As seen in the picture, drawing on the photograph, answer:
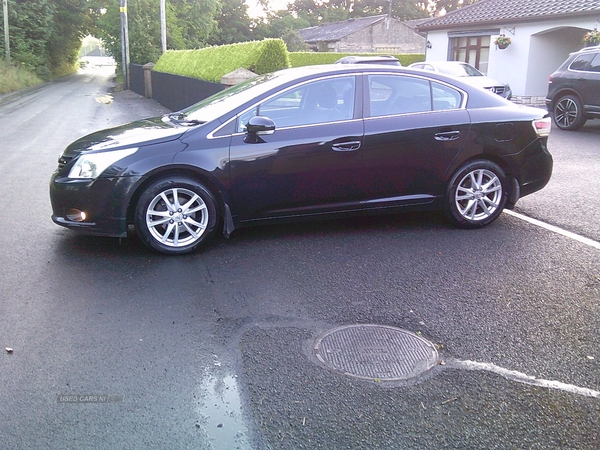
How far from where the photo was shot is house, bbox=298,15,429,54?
→ 180 feet

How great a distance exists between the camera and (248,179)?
5.93m

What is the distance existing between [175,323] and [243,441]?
4.84 ft

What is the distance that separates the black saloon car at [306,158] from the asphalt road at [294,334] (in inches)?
13.6

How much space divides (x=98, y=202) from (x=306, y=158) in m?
1.93

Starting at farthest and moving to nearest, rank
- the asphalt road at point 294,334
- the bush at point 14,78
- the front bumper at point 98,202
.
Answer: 1. the bush at point 14,78
2. the front bumper at point 98,202
3. the asphalt road at point 294,334

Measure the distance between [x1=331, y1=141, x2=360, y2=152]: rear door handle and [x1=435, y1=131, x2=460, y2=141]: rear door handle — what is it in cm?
86

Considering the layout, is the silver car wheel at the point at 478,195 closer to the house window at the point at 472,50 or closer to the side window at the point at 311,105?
the side window at the point at 311,105

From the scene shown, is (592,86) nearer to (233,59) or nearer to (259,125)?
(233,59)

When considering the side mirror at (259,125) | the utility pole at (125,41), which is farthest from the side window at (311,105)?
the utility pole at (125,41)

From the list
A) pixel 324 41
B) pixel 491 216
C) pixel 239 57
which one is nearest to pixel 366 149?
pixel 491 216

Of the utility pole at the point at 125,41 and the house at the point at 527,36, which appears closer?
the house at the point at 527,36

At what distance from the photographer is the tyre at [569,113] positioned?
14508 mm

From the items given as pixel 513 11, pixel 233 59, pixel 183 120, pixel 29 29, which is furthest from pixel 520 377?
pixel 29 29

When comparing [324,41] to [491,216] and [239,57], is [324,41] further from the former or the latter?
[491,216]
